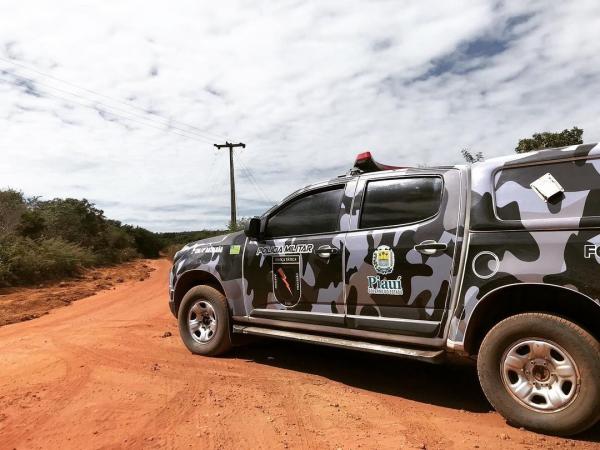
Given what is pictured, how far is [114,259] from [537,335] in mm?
30230

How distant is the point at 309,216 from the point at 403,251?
126 centimetres

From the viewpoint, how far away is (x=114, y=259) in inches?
1198

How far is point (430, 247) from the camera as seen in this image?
154 inches

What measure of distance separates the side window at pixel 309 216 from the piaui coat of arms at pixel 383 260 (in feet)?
1.96

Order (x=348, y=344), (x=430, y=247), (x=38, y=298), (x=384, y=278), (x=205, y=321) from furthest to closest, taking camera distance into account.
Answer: (x=38, y=298) < (x=205, y=321) < (x=348, y=344) < (x=384, y=278) < (x=430, y=247)

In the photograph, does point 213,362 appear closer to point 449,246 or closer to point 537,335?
point 449,246

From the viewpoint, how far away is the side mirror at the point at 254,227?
5.25 meters

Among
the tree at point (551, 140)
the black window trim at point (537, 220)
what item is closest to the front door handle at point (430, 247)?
the black window trim at point (537, 220)

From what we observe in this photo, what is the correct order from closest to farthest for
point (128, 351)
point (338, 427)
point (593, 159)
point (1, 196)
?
point (593, 159), point (338, 427), point (128, 351), point (1, 196)

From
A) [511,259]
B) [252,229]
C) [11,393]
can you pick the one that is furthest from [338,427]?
[11,393]

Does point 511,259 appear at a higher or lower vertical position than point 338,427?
higher

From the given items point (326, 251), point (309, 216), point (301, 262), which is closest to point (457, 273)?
point (326, 251)

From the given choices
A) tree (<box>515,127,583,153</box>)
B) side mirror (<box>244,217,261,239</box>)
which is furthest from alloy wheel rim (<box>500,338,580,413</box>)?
tree (<box>515,127,583,153</box>)

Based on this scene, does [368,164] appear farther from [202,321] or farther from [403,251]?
[202,321]
